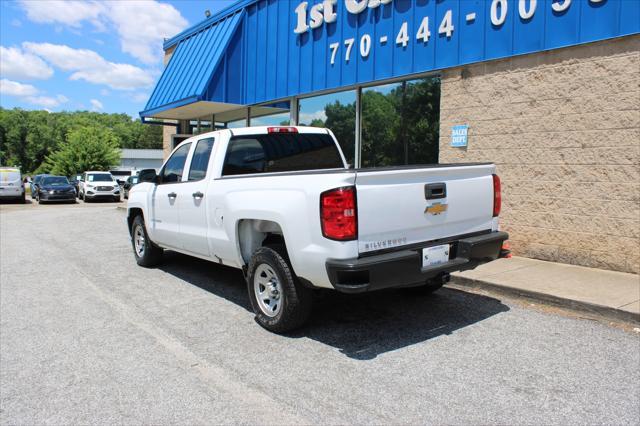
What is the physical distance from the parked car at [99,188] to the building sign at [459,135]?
23578 mm

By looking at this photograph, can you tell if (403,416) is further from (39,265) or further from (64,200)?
(64,200)

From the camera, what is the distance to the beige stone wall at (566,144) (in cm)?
676

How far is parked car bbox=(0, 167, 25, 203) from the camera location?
83.5ft

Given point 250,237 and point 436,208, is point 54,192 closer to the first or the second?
point 250,237

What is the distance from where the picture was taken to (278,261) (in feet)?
15.0

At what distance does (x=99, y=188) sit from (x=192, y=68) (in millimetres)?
14986

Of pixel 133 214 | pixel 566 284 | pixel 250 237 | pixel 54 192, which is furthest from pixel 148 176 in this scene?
pixel 54 192

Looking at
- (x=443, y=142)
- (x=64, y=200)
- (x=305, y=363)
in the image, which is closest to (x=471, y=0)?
(x=443, y=142)

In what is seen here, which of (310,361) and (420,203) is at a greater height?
(420,203)

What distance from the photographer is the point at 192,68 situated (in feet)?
50.6

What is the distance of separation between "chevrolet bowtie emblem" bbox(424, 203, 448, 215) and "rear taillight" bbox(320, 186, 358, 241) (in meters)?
0.80

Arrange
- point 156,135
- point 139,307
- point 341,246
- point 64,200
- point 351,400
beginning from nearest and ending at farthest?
point 351,400, point 341,246, point 139,307, point 64,200, point 156,135

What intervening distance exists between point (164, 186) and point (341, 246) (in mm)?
3829

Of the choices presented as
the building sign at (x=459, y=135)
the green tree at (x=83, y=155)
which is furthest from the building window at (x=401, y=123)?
the green tree at (x=83, y=155)
